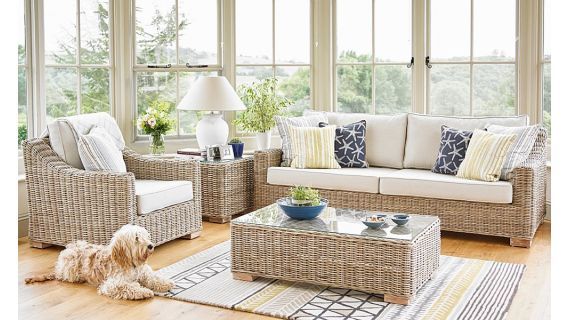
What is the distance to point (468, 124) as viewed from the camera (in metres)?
5.31

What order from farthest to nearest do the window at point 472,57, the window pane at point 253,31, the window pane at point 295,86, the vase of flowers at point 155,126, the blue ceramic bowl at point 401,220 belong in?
the window pane at point 295,86 → the window pane at point 253,31 → the window at point 472,57 → the vase of flowers at point 155,126 → the blue ceramic bowl at point 401,220

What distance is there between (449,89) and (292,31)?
160 centimetres

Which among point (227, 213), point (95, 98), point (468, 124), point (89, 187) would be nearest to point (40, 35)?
point (95, 98)

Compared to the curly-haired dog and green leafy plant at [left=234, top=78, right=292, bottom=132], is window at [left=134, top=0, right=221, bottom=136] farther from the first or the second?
the curly-haired dog

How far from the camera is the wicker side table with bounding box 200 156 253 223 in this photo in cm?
545

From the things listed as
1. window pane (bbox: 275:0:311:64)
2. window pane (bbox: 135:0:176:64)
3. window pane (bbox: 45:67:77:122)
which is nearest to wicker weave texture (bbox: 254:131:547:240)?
window pane (bbox: 275:0:311:64)

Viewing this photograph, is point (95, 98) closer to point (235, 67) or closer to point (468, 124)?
point (235, 67)

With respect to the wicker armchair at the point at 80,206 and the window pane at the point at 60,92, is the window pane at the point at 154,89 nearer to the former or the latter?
the window pane at the point at 60,92

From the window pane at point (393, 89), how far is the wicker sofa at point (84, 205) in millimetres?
2249

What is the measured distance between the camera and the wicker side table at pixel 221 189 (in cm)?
545

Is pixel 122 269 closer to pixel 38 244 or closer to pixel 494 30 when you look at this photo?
pixel 38 244

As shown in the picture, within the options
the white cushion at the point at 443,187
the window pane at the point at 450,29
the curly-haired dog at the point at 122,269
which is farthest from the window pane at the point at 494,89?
the curly-haired dog at the point at 122,269

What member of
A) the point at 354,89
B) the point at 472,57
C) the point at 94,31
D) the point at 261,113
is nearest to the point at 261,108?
the point at 261,113

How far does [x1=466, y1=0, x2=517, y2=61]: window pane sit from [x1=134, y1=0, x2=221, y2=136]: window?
7.89 feet
